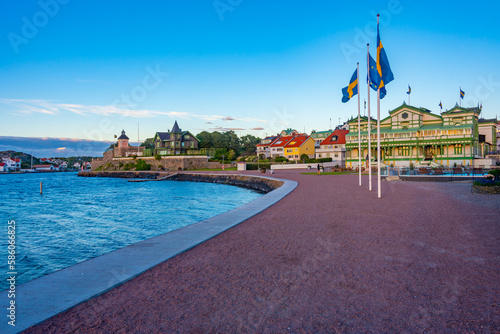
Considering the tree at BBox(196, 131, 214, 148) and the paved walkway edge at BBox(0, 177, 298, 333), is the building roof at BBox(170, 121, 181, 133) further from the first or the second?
the paved walkway edge at BBox(0, 177, 298, 333)

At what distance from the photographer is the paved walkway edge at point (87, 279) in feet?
13.8

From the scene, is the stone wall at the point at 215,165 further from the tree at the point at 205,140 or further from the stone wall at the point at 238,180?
the tree at the point at 205,140

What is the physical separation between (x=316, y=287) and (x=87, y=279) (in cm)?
355

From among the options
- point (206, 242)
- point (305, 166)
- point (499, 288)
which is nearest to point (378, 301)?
point (499, 288)

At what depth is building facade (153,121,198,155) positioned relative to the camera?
9531 centimetres

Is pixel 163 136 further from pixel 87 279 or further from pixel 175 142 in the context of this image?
pixel 87 279

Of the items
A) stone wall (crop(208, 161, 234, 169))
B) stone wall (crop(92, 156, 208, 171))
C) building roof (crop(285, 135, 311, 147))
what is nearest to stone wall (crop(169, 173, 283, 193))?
stone wall (crop(92, 156, 208, 171))

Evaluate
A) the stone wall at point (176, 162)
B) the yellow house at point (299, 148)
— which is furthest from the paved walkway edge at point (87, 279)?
the yellow house at point (299, 148)

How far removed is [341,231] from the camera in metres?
8.77

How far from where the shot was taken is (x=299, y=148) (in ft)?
272

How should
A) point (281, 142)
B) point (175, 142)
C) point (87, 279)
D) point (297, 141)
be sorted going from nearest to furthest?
point (87, 279) → point (297, 141) → point (281, 142) → point (175, 142)

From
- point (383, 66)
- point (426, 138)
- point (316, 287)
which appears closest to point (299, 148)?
point (426, 138)

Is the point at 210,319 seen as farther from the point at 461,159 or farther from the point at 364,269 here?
the point at 461,159

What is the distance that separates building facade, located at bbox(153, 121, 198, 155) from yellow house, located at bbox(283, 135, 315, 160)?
2847 centimetres
